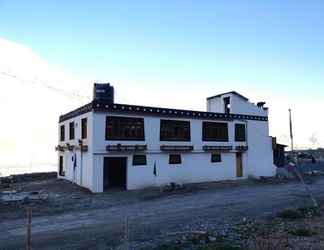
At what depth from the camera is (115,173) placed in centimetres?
2556

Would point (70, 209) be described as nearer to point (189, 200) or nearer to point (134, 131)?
point (189, 200)

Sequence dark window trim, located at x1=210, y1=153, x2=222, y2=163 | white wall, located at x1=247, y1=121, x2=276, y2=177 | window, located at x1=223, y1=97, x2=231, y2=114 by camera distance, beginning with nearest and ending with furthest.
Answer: dark window trim, located at x1=210, y1=153, x2=222, y2=163
white wall, located at x1=247, y1=121, x2=276, y2=177
window, located at x1=223, y1=97, x2=231, y2=114

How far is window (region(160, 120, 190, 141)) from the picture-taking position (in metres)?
25.7

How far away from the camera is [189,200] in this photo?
18844mm

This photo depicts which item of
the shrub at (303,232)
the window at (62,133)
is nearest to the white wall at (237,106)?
the window at (62,133)

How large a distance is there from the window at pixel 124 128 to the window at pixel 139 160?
1314 mm

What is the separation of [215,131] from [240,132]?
337cm

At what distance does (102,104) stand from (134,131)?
3313mm

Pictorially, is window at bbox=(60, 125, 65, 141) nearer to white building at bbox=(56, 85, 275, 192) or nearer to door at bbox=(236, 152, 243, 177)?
white building at bbox=(56, 85, 275, 192)

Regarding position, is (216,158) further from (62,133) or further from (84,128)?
(62,133)

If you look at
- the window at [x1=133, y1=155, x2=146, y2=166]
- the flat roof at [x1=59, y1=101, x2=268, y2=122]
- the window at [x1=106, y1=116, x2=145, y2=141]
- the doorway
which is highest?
the flat roof at [x1=59, y1=101, x2=268, y2=122]

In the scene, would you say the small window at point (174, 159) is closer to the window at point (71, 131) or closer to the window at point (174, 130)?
the window at point (174, 130)

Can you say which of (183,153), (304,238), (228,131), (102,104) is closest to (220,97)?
(228,131)

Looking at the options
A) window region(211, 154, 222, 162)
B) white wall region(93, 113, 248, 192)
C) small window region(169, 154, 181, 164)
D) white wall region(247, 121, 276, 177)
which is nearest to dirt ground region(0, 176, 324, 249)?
white wall region(93, 113, 248, 192)
